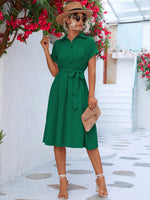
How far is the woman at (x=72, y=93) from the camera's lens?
7.42 feet

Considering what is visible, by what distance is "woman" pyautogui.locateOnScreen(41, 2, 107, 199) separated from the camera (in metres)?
2.26

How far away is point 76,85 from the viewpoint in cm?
228

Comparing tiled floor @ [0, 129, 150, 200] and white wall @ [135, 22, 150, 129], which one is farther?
white wall @ [135, 22, 150, 129]

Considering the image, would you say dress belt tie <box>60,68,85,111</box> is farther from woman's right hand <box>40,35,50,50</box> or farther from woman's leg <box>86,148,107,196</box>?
woman's leg <box>86,148,107,196</box>

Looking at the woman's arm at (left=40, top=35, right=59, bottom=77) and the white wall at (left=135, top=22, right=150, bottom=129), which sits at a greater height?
the woman's arm at (left=40, top=35, right=59, bottom=77)

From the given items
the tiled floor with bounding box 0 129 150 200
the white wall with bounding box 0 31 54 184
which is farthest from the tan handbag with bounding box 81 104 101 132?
the white wall with bounding box 0 31 54 184

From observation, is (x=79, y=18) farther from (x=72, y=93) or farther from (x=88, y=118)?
(x=88, y=118)

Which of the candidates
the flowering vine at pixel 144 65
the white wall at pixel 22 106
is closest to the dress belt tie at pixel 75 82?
the white wall at pixel 22 106

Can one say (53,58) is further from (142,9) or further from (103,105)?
(142,9)

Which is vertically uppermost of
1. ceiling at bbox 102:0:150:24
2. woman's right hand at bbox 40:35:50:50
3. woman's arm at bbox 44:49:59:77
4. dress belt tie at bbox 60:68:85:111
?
ceiling at bbox 102:0:150:24

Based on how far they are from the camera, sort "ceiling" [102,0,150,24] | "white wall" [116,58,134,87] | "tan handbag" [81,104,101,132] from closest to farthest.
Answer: "tan handbag" [81,104,101,132] < "ceiling" [102,0,150,24] < "white wall" [116,58,134,87]

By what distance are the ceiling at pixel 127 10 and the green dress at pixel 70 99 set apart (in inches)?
313

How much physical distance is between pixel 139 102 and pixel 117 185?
22.1 ft

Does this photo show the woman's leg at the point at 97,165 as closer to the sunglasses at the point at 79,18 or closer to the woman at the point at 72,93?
the woman at the point at 72,93
